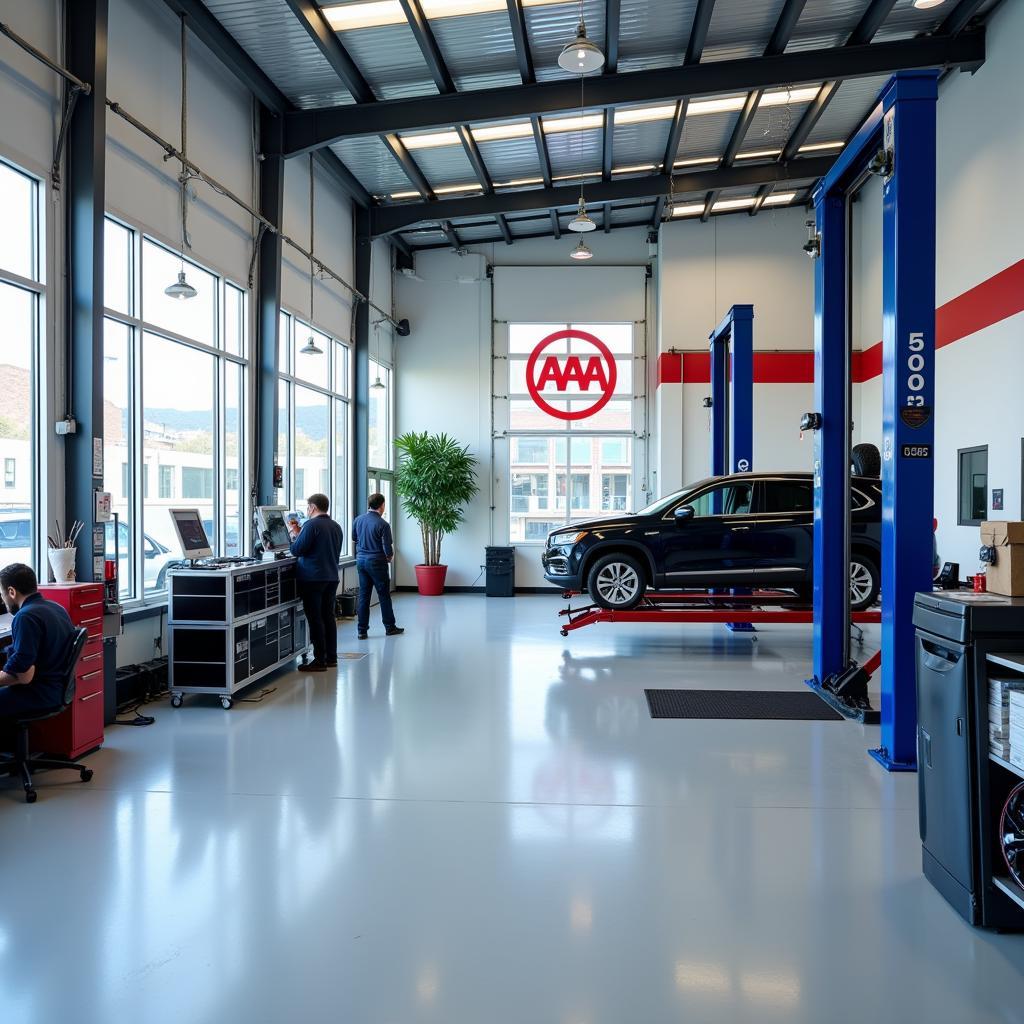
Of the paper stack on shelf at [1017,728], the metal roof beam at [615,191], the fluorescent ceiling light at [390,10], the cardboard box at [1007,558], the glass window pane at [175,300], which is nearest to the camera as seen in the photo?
the paper stack on shelf at [1017,728]

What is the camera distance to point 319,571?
7.41 m

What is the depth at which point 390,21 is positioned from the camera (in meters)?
7.57

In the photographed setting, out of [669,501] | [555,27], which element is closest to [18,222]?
[555,27]

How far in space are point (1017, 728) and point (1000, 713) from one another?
0.15 metres

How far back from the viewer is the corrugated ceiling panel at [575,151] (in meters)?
10.7

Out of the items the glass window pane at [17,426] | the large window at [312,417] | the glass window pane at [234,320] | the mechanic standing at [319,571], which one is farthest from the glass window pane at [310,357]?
the glass window pane at [17,426]

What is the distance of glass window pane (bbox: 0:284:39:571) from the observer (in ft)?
17.3

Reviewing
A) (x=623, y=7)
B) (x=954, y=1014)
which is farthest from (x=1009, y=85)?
(x=954, y=1014)

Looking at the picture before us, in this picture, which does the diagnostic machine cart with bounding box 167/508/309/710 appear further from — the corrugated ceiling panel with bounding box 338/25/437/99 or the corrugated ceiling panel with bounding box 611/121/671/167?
the corrugated ceiling panel with bounding box 611/121/671/167

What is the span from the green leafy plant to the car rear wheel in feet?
17.7

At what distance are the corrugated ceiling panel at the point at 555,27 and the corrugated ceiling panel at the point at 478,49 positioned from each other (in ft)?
0.74

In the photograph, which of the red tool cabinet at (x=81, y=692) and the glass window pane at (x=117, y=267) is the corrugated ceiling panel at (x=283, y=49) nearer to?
the glass window pane at (x=117, y=267)

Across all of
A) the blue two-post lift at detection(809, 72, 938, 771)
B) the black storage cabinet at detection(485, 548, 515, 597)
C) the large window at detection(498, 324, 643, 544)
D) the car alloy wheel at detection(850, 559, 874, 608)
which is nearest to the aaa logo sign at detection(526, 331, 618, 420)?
the large window at detection(498, 324, 643, 544)

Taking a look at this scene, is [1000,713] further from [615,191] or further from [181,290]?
[615,191]
